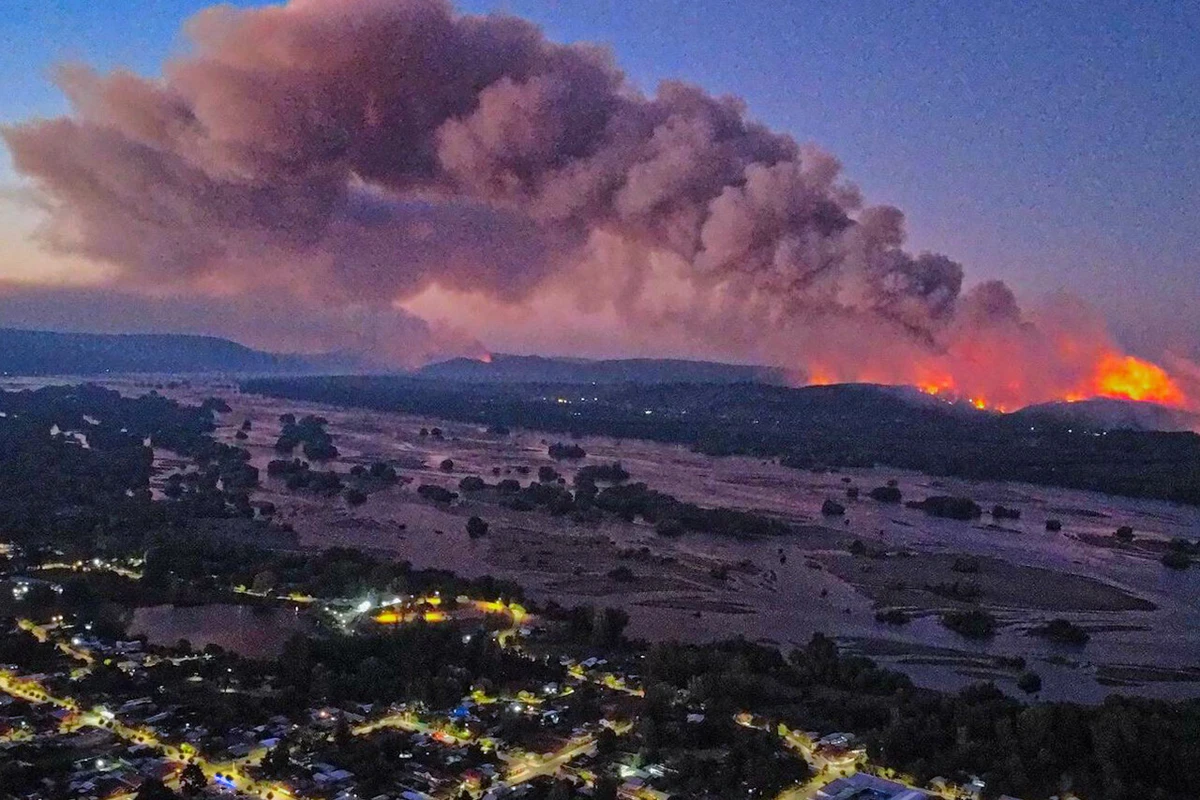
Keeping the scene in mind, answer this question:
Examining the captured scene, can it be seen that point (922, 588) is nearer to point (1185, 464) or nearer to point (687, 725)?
point (687, 725)

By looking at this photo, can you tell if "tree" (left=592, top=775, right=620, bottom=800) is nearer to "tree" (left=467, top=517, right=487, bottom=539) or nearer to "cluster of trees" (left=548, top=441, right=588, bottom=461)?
"tree" (left=467, top=517, right=487, bottom=539)

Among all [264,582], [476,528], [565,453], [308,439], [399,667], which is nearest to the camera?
[399,667]

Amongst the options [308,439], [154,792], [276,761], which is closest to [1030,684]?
[276,761]

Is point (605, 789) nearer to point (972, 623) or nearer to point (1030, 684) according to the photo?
point (1030, 684)

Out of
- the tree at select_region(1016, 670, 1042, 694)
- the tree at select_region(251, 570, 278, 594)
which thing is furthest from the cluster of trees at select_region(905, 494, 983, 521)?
the tree at select_region(251, 570, 278, 594)

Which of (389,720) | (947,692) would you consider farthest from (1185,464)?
(389,720)
